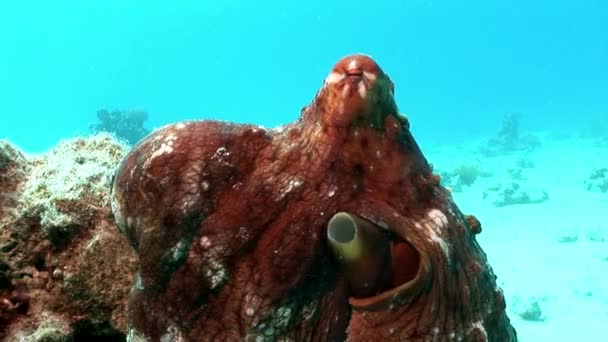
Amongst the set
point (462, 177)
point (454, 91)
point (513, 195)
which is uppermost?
point (454, 91)

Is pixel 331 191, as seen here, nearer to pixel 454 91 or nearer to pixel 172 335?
pixel 172 335

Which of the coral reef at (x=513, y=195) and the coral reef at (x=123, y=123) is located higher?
the coral reef at (x=123, y=123)

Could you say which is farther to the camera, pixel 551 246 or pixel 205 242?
pixel 551 246

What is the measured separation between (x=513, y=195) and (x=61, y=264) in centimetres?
2359

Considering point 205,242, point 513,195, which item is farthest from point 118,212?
point 513,195

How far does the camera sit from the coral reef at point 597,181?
2330 cm

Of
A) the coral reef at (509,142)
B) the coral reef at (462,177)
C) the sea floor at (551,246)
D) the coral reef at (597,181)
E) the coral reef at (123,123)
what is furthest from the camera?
the coral reef at (509,142)

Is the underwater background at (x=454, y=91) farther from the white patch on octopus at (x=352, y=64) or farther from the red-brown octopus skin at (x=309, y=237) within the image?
the white patch on octopus at (x=352, y=64)

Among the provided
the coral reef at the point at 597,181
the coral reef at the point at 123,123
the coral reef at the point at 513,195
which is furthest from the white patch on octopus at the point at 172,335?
the coral reef at the point at 123,123

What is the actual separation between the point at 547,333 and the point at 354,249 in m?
12.8

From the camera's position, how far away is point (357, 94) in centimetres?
202

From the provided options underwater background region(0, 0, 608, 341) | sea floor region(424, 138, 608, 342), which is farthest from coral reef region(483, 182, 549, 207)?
sea floor region(424, 138, 608, 342)

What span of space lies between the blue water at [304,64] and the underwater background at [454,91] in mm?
638

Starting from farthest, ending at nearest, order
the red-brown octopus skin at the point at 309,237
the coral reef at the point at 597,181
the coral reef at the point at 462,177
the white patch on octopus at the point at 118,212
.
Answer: the coral reef at the point at 462,177, the coral reef at the point at 597,181, the white patch on octopus at the point at 118,212, the red-brown octopus skin at the point at 309,237
